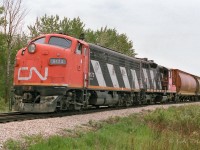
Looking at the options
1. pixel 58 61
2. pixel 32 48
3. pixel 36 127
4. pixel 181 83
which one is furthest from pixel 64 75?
pixel 181 83

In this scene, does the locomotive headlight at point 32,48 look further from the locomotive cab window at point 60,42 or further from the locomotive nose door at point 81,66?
the locomotive nose door at point 81,66

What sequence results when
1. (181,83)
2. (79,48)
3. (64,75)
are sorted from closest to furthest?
(64,75) → (79,48) → (181,83)

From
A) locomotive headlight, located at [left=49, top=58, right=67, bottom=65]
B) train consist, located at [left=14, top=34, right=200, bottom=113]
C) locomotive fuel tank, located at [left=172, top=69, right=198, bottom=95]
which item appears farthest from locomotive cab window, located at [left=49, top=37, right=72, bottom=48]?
locomotive fuel tank, located at [left=172, top=69, right=198, bottom=95]

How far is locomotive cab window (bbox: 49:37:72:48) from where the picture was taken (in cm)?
1484

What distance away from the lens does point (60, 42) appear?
594 inches

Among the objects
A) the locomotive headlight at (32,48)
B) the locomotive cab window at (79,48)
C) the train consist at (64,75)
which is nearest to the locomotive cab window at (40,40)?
the train consist at (64,75)

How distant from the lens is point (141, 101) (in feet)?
82.0

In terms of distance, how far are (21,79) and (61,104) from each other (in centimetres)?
195

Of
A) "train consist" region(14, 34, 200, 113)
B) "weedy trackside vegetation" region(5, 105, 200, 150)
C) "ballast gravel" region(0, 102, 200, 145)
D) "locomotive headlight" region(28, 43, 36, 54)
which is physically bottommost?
"weedy trackside vegetation" region(5, 105, 200, 150)

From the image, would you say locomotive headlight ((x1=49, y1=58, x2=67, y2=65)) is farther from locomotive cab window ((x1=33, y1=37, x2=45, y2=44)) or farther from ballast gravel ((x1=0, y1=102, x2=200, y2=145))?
ballast gravel ((x1=0, y1=102, x2=200, y2=145))

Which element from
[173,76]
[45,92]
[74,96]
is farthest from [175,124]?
[173,76]

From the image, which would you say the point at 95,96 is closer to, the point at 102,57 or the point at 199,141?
the point at 102,57

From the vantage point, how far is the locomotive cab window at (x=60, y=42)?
584 inches

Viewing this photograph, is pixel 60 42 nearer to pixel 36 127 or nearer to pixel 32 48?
pixel 32 48
